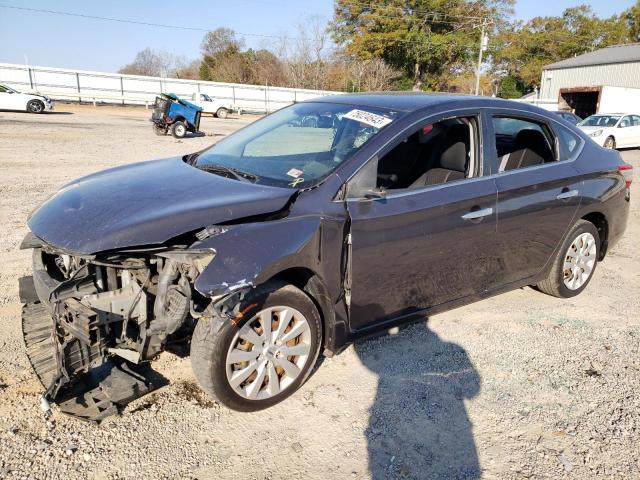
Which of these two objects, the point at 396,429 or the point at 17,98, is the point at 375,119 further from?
the point at 17,98

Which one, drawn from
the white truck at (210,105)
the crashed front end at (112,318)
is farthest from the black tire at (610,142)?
the white truck at (210,105)

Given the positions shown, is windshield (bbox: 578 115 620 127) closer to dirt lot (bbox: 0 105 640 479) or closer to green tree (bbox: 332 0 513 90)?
dirt lot (bbox: 0 105 640 479)

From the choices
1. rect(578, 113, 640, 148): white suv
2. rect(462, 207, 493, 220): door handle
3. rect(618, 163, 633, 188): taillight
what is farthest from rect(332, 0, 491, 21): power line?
rect(462, 207, 493, 220): door handle

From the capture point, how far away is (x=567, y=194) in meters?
4.11

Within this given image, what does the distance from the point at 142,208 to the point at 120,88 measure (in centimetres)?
3447

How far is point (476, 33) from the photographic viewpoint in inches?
1800

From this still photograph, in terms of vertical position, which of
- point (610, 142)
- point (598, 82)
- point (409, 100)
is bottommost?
point (610, 142)

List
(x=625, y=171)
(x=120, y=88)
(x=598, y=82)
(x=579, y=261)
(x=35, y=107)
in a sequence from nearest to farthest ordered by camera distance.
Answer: (x=579, y=261), (x=625, y=171), (x=35, y=107), (x=120, y=88), (x=598, y=82)

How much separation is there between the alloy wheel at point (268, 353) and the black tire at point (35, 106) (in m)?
25.4

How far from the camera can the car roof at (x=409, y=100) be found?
3498mm

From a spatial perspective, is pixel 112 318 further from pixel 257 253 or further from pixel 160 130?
pixel 160 130

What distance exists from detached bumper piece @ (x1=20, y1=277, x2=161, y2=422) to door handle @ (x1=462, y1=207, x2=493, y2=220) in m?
2.32

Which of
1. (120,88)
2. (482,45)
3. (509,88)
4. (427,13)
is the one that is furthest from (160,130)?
(509,88)

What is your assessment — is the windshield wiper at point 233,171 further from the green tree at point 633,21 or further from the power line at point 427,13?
the green tree at point 633,21
